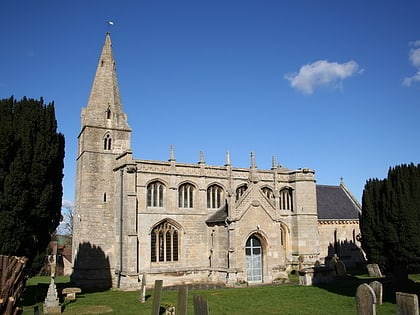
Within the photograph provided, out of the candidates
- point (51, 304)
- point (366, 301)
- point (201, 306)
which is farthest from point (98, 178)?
point (366, 301)

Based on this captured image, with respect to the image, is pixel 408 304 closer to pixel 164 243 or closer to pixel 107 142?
pixel 164 243

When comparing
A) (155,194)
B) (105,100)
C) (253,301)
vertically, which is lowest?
(253,301)

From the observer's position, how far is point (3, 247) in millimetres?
18969

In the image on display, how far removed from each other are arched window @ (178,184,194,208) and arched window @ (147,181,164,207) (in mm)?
1596

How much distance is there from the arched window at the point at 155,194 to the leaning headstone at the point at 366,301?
23.4 meters

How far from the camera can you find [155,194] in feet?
101

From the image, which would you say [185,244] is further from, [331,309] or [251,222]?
[331,309]

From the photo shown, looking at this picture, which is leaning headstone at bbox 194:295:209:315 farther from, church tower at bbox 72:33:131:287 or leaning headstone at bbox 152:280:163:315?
church tower at bbox 72:33:131:287

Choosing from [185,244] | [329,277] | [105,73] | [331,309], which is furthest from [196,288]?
[105,73]

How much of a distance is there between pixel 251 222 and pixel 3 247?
672 inches

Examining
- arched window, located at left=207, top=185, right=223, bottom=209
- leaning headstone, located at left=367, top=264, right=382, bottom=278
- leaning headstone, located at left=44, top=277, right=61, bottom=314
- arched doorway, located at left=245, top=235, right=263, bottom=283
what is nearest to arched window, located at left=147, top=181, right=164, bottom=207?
arched window, located at left=207, top=185, right=223, bottom=209

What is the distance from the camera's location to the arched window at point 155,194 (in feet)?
99.9

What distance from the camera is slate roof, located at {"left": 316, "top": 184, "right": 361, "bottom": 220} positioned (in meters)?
40.5

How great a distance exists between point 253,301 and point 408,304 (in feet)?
48.0
